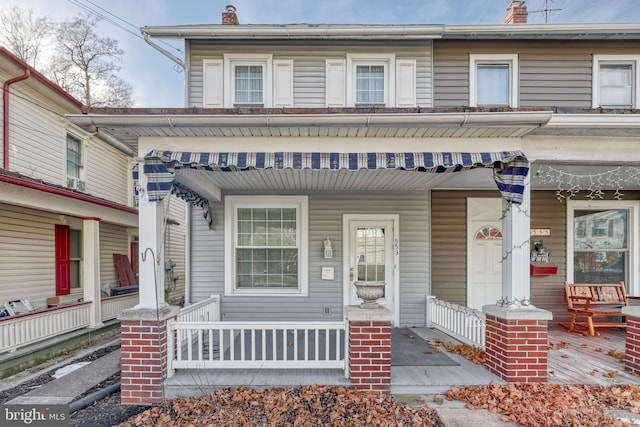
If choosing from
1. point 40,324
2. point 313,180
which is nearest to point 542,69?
point 313,180

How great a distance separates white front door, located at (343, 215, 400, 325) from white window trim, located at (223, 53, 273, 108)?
2.68 meters

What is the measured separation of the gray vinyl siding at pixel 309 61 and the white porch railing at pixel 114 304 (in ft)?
14.8

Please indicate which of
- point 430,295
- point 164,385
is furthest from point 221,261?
point 430,295

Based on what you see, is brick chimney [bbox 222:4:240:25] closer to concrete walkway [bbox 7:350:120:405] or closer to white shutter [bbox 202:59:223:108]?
white shutter [bbox 202:59:223:108]

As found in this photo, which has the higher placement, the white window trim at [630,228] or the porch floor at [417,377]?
the white window trim at [630,228]

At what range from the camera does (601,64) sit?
18.9 feet

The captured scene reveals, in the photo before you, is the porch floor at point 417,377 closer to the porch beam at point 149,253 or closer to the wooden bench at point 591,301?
the porch beam at point 149,253

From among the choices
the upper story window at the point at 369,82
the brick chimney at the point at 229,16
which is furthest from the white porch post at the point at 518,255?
the brick chimney at the point at 229,16

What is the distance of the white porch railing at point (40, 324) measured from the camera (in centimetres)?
455

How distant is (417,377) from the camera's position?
11.7 ft

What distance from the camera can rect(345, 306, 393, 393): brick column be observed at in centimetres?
333

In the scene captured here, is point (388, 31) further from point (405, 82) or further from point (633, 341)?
point (633, 341)

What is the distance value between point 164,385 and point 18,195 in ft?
11.8

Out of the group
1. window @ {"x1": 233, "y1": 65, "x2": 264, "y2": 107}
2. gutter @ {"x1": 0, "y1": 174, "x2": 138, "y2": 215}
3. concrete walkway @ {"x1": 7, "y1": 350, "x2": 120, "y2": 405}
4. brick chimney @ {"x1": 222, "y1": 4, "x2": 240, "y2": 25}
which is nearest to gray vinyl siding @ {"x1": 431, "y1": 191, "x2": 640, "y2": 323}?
window @ {"x1": 233, "y1": 65, "x2": 264, "y2": 107}
